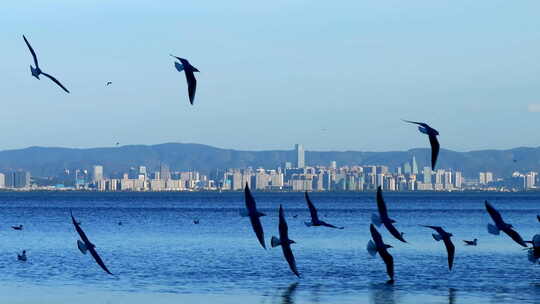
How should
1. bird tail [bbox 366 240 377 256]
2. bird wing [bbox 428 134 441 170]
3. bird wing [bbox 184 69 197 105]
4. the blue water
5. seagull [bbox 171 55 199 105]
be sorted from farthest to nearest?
the blue water
bird tail [bbox 366 240 377 256]
bird wing [bbox 428 134 441 170]
seagull [bbox 171 55 199 105]
bird wing [bbox 184 69 197 105]

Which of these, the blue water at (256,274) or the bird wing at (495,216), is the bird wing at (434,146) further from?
the blue water at (256,274)

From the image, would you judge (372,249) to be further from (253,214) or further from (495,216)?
(253,214)

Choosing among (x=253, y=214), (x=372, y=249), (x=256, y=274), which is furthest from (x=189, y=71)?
(x=256, y=274)

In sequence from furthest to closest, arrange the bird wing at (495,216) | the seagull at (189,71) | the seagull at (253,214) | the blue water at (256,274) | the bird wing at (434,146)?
the blue water at (256,274) → the bird wing at (495,216) → the bird wing at (434,146) → the seagull at (189,71) → the seagull at (253,214)

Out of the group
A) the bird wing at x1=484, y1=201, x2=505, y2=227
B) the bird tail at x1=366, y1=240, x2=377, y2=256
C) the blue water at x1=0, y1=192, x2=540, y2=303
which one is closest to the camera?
the bird wing at x1=484, y1=201, x2=505, y2=227

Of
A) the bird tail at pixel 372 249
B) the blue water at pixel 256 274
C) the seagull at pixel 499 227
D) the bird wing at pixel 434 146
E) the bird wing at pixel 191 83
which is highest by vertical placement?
the bird wing at pixel 191 83

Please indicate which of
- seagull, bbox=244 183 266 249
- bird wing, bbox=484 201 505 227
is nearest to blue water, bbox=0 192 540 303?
bird wing, bbox=484 201 505 227

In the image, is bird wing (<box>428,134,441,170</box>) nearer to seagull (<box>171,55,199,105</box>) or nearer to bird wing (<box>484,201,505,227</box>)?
bird wing (<box>484,201,505,227</box>)

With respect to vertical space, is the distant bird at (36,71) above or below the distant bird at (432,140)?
above

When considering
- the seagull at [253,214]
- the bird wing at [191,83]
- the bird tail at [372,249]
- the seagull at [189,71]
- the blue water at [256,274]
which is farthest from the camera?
the blue water at [256,274]

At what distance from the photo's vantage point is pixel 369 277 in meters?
52.7

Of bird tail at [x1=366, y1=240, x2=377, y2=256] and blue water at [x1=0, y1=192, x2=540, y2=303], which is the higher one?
bird tail at [x1=366, y1=240, x2=377, y2=256]

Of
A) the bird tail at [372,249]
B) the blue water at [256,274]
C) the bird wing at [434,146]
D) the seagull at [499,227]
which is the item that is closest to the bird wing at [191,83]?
the bird wing at [434,146]

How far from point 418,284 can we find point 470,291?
347 centimetres
